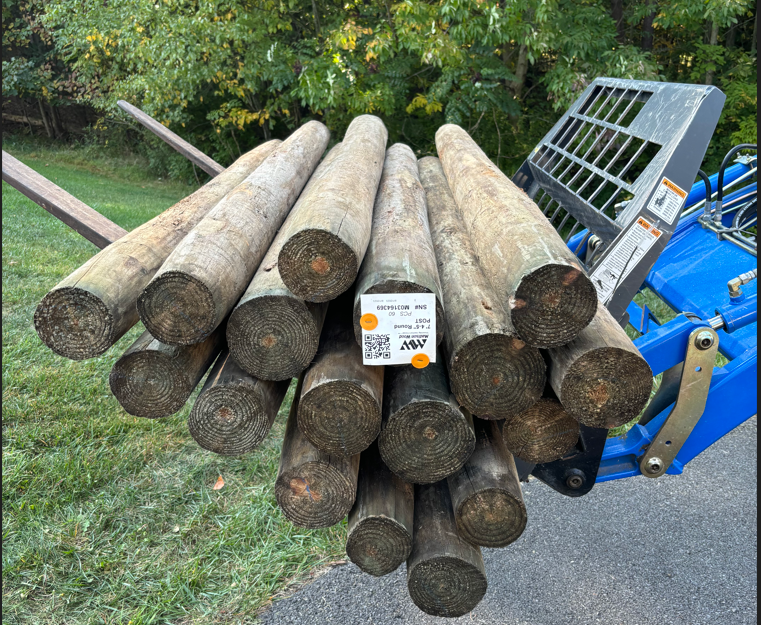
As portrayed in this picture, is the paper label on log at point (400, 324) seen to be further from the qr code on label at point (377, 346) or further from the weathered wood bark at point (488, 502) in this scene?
the weathered wood bark at point (488, 502)

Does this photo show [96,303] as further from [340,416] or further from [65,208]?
[65,208]

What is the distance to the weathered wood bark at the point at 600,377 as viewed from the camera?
1678 mm

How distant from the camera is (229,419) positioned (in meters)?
1.90

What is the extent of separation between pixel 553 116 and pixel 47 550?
8.77 meters

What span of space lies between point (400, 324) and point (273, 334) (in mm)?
371

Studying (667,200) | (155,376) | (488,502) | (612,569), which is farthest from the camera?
(612,569)

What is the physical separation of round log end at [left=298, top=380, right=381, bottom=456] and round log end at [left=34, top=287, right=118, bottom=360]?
0.66 metres

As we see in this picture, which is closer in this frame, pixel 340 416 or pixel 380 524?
pixel 340 416

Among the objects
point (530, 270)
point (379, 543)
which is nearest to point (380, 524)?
point (379, 543)

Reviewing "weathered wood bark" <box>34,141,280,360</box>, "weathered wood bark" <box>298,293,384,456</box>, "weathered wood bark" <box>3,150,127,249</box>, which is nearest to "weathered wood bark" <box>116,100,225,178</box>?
"weathered wood bark" <box>3,150,127,249</box>

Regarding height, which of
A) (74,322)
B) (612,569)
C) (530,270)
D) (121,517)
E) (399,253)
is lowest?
(121,517)

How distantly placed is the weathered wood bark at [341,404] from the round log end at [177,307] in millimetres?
343

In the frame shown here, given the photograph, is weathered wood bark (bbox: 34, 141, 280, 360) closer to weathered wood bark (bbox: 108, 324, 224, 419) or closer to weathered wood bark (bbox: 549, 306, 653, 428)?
weathered wood bark (bbox: 108, 324, 224, 419)

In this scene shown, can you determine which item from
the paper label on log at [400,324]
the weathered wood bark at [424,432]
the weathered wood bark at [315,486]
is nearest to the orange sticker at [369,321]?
the paper label on log at [400,324]
